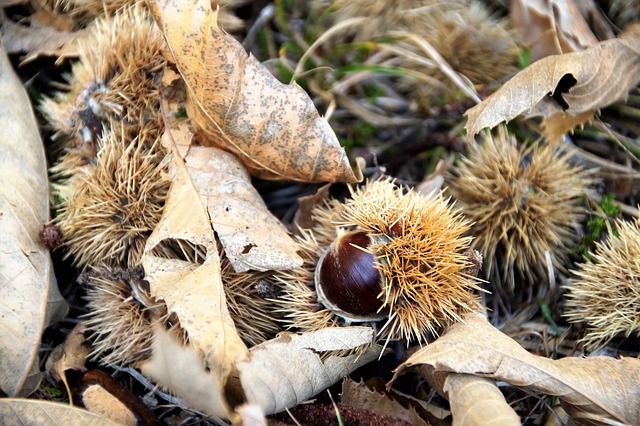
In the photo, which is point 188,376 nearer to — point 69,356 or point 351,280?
point 351,280

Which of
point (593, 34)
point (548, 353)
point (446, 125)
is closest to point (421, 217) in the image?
point (548, 353)

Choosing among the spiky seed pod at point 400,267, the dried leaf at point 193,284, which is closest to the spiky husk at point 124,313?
the dried leaf at point 193,284

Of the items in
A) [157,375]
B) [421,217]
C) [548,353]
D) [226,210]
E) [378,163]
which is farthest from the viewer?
[378,163]

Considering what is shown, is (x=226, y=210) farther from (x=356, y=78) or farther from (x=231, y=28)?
(x=356, y=78)

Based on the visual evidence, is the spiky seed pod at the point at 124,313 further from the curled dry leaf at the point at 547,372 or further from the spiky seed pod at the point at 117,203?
the curled dry leaf at the point at 547,372

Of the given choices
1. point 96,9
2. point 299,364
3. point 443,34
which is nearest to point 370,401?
point 299,364

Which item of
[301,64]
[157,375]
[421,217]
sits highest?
[301,64]
